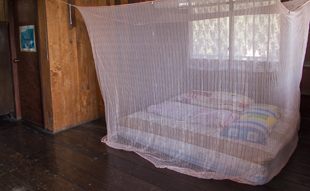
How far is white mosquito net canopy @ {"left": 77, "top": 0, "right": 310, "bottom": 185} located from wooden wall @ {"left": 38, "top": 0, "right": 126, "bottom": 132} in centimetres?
79

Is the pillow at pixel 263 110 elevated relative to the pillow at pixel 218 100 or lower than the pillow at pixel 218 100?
lower

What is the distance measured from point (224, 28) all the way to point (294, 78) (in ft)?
3.79

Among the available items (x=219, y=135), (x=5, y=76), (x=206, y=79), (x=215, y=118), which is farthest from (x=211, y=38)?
(x=5, y=76)

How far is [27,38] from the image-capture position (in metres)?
3.67

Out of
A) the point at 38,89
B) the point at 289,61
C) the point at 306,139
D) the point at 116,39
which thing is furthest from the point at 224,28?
the point at 38,89

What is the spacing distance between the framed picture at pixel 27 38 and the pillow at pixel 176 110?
2.01 metres

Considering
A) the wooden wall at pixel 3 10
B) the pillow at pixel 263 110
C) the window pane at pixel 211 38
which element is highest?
the wooden wall at pixel 3 10

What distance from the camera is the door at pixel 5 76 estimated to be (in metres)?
3.93

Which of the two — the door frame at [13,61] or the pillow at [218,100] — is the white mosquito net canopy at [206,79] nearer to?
the pillow at [218,100]

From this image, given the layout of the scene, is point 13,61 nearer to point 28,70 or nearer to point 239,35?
point 28,70

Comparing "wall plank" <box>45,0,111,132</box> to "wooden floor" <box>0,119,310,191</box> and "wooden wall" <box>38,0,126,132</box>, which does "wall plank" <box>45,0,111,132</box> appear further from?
"wooden floor" <box>0,119,310,191</box>

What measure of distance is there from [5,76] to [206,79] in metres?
3.24

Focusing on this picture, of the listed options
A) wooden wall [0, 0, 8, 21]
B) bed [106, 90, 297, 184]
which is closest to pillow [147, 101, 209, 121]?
bed [106, 90, 297, 184]

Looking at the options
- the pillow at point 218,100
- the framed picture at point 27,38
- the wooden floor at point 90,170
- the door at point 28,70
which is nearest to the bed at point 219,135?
the pillow at point 218,100
